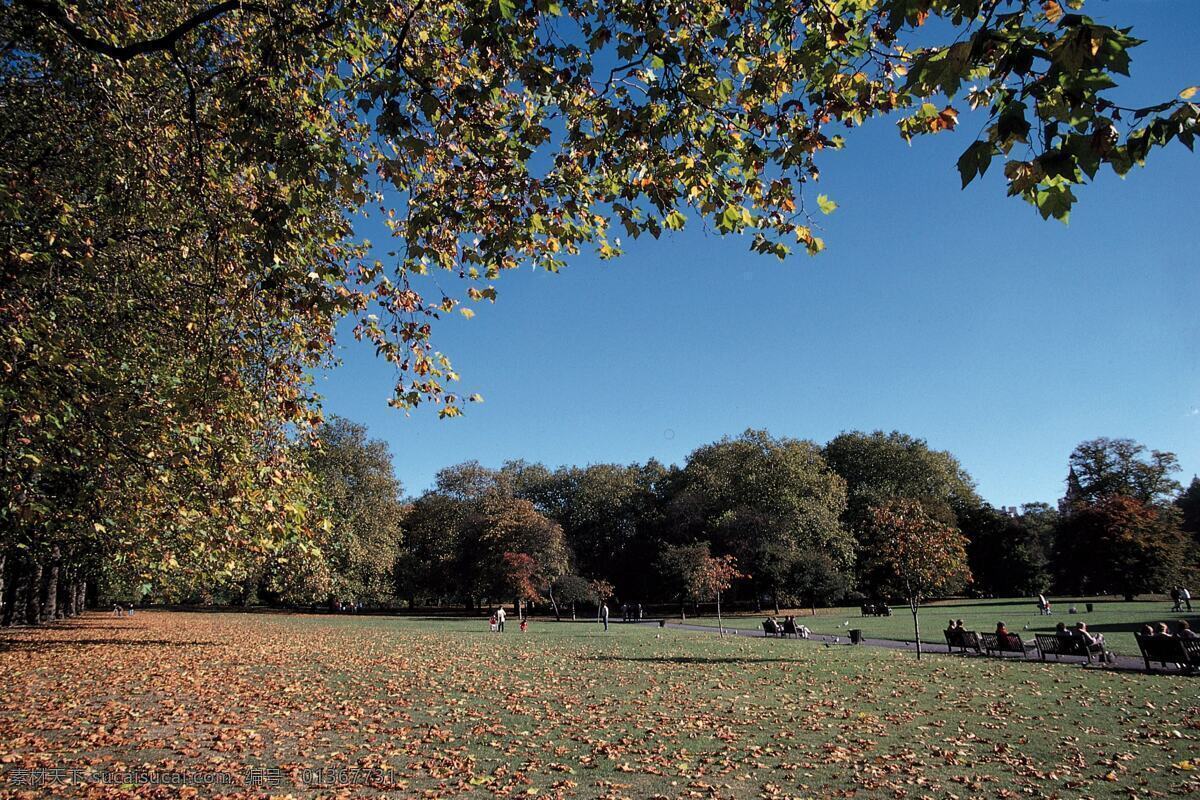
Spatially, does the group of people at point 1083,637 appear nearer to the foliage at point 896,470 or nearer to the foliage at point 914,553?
the foliage at point 914,553

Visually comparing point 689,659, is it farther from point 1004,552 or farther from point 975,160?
point 1004,552

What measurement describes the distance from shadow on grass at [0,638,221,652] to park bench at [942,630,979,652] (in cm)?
2575

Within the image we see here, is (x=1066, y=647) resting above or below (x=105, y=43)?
below

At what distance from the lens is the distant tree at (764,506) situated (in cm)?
5238

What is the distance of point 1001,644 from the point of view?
18.1 m

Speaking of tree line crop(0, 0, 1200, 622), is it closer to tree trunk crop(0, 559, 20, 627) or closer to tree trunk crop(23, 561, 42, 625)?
tree trunk crop(0, 559, 20, 627)

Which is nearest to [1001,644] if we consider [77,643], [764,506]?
[77,643]

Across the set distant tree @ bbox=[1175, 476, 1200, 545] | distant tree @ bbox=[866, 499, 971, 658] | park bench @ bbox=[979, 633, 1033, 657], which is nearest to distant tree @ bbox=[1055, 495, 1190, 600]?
distant tree @ bbox=[1175, 476, 1200, 545]

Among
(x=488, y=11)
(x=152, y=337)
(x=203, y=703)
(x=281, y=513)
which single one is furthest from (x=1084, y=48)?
(x=203, y=703)

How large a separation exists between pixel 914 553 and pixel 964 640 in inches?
117

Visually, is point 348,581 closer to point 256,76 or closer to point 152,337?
point 152,337

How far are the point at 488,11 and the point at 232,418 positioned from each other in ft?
19.2

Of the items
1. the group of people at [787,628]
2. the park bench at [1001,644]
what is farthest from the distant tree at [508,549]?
the park bench at [1001,644]

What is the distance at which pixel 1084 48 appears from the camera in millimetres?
2838
